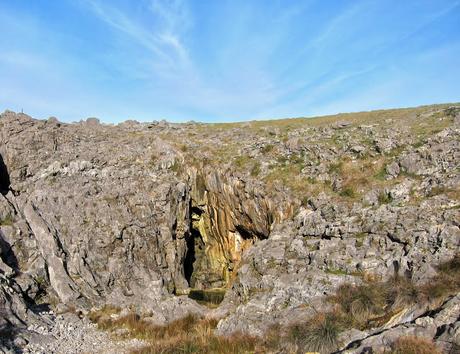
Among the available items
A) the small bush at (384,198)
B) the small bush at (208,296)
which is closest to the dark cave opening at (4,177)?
the small bush at (208,296)

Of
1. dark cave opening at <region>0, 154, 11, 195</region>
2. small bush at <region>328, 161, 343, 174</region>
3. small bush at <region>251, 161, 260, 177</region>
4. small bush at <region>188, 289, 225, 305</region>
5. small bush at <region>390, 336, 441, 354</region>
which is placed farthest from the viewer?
dark cave opening at <region>0, 154, 11, 195</region>

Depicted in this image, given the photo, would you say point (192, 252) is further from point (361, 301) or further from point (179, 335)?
point (361, 301)

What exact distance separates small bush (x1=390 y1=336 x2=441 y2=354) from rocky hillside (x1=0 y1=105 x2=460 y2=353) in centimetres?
37

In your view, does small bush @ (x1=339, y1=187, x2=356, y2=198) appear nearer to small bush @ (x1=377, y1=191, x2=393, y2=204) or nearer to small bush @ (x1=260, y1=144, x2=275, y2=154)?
small bush @ (x1=377, y1=191, x2=393, y2=204)

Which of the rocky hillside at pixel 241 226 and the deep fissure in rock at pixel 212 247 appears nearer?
the rocky hillside at pixel 241 226

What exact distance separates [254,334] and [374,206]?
1242cm

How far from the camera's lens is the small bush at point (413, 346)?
1176 centimetres

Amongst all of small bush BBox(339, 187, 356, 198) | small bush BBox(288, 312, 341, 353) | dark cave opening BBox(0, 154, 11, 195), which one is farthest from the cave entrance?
small bush BBox(288, 312, 341, 353)

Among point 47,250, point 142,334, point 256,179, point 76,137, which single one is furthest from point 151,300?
point 76,137

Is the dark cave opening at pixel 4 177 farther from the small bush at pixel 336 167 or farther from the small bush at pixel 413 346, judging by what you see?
the small bush at pixel 413 346

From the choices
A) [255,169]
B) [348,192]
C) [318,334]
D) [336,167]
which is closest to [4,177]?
[255,169]

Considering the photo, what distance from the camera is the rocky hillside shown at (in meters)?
19.2

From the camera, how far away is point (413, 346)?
12.0 m

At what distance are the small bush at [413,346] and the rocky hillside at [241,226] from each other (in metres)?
0.37
